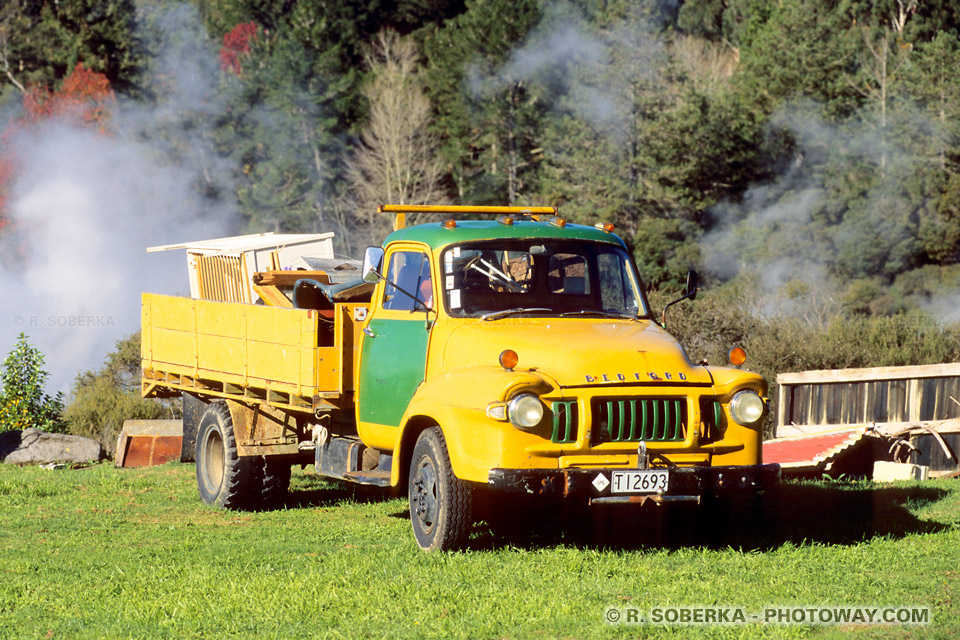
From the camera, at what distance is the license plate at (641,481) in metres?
8.13

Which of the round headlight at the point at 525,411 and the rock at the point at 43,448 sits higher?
the round headlight at the point at 525,411

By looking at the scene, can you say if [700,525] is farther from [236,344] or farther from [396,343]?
[236,344]

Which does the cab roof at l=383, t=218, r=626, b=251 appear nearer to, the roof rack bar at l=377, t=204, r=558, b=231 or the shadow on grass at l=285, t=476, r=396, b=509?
the roof rack bar at l=377, t=204, r=558, b=231

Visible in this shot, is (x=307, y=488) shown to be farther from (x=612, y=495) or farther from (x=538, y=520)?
(x=612, y=495)

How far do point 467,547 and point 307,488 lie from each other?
16.5ft

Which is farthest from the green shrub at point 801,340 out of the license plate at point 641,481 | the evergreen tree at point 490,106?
the evergreen tree at point 490,106

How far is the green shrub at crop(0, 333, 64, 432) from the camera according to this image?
20.9 metres

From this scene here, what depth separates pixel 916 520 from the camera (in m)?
10.2

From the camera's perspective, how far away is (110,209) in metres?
58.5

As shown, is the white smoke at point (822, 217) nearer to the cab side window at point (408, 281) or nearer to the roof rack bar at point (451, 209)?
the roof rack bar at point (451, 209)

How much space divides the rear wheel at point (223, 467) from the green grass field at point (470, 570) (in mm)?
210

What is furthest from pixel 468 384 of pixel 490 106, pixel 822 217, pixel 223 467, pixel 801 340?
pixel 490 106

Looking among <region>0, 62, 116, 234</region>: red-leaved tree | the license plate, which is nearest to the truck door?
the license plate

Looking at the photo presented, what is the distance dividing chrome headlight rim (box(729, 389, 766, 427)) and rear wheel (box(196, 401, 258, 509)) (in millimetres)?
4792
